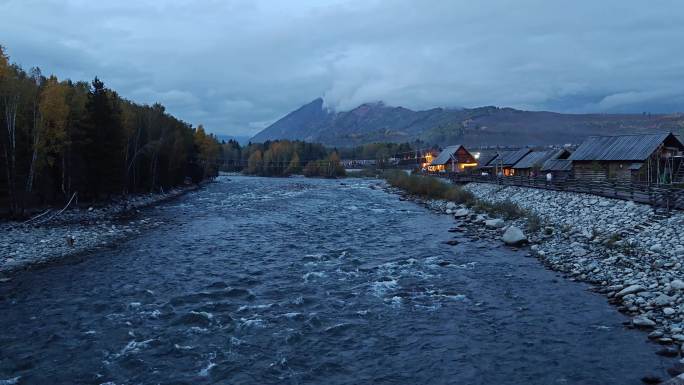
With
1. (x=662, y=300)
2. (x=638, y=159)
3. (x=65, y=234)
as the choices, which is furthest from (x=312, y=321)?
(x=638, y=159)

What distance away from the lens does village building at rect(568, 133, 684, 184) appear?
147 feet

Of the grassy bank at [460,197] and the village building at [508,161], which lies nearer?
the grassy bank at [460,197]

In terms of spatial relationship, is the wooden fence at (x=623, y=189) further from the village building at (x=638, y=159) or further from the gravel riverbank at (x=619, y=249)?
the village building at (x=638, y=159)

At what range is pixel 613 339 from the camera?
45.1 ft

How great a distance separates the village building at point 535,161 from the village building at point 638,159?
13392mm

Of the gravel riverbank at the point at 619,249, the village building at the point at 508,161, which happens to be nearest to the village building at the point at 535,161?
the village building at the point at 508,161

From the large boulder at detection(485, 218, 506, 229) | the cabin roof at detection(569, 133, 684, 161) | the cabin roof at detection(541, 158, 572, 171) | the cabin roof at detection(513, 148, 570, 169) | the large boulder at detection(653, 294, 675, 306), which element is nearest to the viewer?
the large boulder at detection(653, 294, 675, 306)

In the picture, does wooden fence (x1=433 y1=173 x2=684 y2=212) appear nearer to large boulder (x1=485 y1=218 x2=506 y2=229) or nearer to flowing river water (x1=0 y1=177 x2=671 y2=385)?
large boulder (x1=485 y1=218 x2=506 y2=229)

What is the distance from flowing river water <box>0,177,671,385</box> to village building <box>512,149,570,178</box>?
44.2 m

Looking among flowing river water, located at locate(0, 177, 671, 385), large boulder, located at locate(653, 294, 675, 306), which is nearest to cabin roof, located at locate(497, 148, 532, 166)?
flowing river water, located at locate(0, 177, 671, 385)

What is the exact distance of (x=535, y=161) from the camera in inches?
2908

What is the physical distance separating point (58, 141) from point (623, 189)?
50335 mm

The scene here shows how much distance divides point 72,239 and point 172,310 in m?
16.4

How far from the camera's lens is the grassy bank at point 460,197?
123 feet
